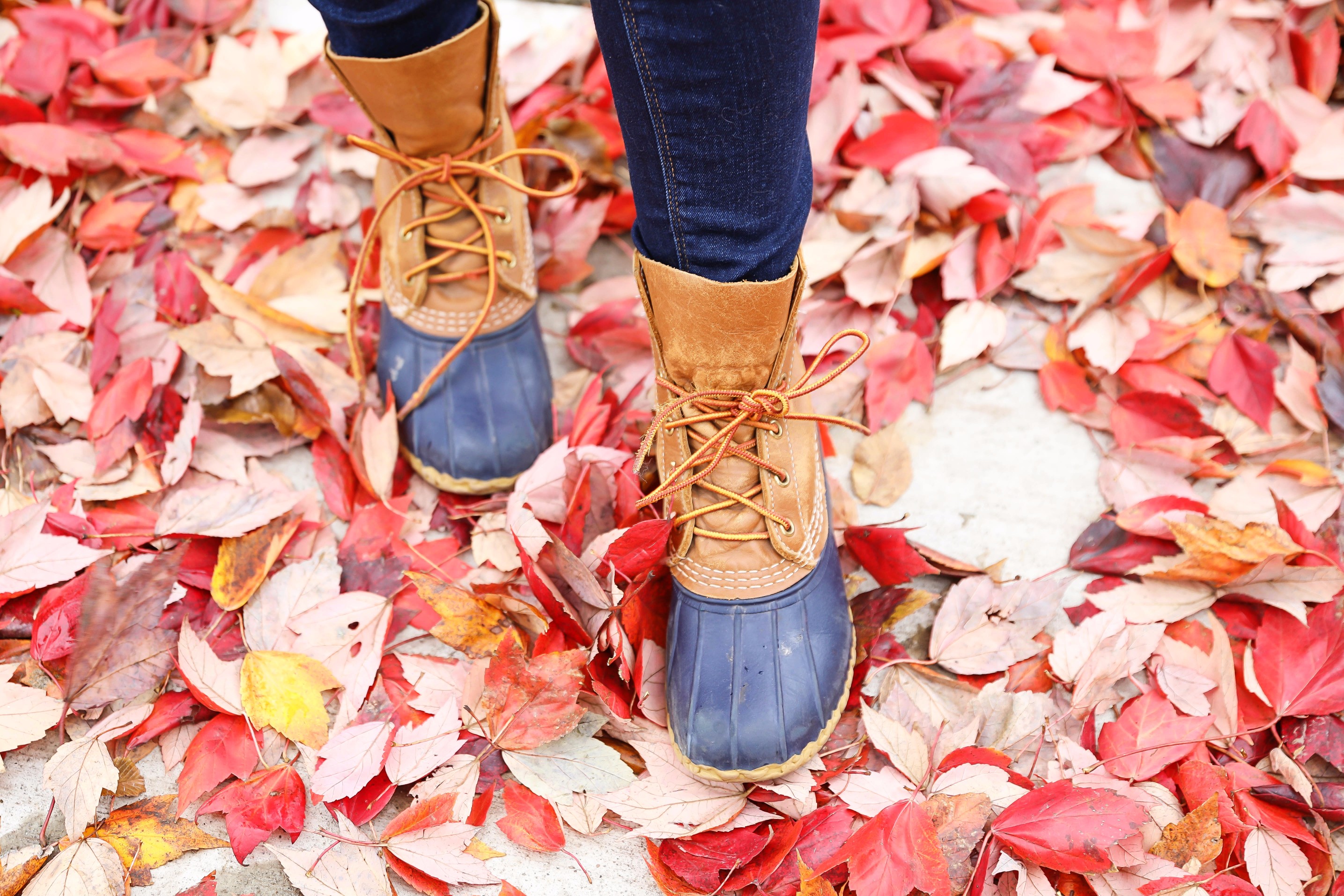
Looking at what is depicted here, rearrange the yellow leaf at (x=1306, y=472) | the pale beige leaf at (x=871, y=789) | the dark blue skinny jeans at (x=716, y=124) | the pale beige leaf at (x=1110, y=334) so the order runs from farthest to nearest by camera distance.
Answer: the pale beige leaf at (x=1110, y=334) < the yellow leaf at (x=1306, y=472) < the pale beige leaf at (x=871, y=789) < the dark blue skinny jeans at (x=716, y=124)

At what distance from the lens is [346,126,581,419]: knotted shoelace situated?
989 millimetres

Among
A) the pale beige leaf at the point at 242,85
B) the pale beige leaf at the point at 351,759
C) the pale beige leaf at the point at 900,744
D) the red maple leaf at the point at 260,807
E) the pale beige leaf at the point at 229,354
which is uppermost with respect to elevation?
the pale beige leaf at the point at 242,85

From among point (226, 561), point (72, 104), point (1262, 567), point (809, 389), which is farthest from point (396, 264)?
point (1262, 567)

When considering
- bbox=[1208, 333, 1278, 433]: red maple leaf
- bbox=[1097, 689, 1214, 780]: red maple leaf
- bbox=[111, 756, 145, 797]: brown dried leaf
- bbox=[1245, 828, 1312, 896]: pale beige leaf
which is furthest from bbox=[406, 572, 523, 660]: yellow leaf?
bbox=[1208, 333, 1278, 433]: red maple leaf

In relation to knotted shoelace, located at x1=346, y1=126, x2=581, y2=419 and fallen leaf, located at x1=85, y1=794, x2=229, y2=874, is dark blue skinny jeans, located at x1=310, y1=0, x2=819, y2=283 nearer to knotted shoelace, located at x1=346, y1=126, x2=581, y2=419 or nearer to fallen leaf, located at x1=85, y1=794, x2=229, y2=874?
knotted shoelace, located at x1=346, y1=126, x2=581, y2=419

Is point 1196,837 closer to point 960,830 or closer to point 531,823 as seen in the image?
point 960,830

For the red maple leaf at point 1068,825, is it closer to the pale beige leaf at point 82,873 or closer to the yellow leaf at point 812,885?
the yellow leaf at point 812,885

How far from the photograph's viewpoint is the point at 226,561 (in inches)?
37.7

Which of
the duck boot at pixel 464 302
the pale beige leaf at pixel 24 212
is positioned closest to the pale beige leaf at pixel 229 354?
the duck boot at pixel 464 302

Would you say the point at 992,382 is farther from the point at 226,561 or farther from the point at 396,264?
the point at 226,561

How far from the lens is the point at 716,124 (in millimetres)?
624

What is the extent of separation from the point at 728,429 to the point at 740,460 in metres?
0.05

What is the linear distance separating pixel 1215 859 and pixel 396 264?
3.40 feet

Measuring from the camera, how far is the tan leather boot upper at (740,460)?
0.76 m
